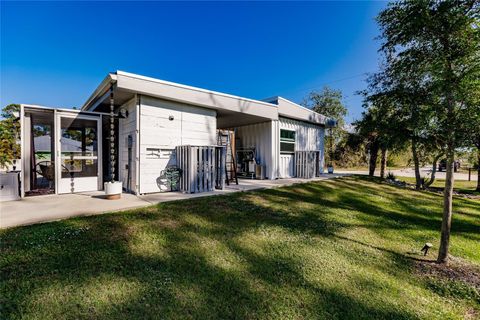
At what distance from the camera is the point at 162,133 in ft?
19.5

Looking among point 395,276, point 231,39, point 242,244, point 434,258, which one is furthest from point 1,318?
point 231,39

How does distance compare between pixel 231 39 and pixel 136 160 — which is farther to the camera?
pixel 231 39

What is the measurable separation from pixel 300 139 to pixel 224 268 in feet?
30.5

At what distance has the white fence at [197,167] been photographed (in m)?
5.84

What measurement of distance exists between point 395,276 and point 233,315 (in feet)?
7.43

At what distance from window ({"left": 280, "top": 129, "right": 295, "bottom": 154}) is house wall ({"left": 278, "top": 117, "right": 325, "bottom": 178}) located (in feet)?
0.64

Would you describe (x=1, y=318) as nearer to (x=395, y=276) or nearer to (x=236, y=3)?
(x=395, y=276)

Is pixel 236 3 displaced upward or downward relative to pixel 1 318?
upward

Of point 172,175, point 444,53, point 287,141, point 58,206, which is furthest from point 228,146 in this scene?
point 444,53

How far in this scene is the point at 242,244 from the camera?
3.10 meters

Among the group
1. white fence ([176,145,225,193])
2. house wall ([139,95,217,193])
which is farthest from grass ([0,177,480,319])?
house wall ([139,95,217,193])

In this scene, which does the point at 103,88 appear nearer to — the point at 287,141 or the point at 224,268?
the point at 224,268

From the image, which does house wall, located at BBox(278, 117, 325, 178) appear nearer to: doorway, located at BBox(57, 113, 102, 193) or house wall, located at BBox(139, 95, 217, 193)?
house wall, located at BBox(139, 95, 217, 193)

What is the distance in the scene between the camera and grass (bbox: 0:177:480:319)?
6.06 feet
